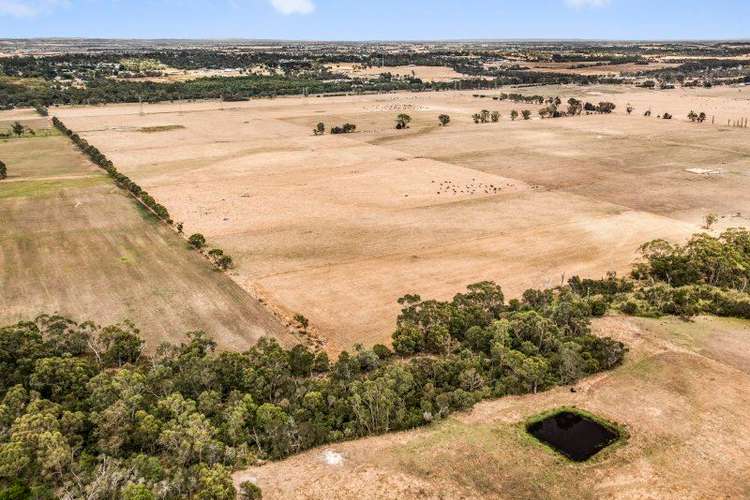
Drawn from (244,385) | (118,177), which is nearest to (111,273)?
(244,385)

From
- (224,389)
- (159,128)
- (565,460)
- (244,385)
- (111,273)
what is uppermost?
(159,128)

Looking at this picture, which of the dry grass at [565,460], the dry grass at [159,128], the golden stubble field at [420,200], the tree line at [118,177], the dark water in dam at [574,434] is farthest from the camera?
the dry grass at [159,128]

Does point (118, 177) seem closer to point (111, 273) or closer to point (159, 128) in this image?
point (111, 273)

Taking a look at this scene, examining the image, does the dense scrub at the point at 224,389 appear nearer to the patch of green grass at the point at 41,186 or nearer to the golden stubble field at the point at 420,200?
the golden stubble field at the point at 420,200

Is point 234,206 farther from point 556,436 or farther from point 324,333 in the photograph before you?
point 556,436

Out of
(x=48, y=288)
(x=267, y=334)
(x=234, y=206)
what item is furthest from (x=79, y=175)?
(x=267, y=334)

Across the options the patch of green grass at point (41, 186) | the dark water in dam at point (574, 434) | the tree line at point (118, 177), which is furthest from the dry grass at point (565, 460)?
the patch of green grass at point (41, 186)
